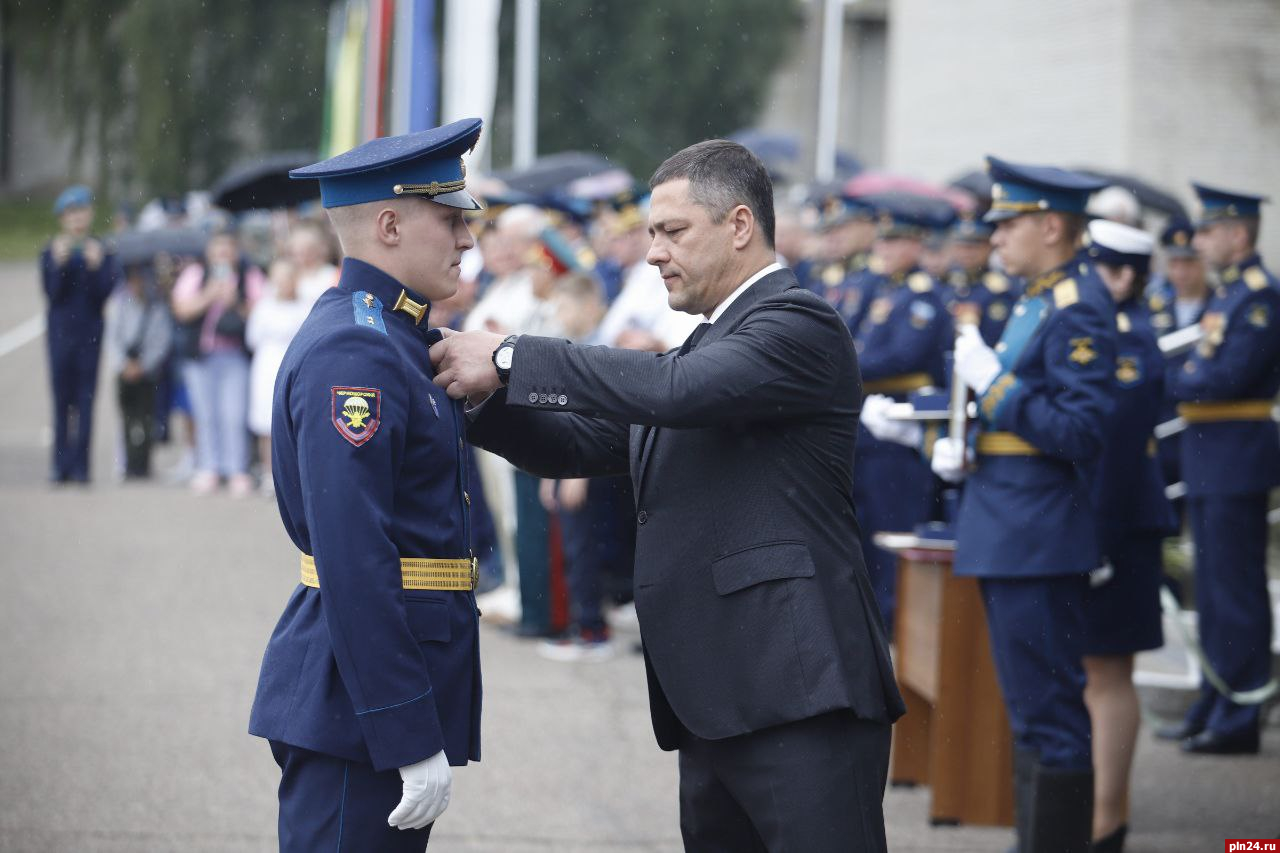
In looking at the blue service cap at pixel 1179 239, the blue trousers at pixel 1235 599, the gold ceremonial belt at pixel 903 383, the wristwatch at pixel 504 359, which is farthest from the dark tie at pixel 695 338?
the blue service cap at pixel 1179 239

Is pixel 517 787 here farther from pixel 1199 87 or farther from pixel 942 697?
pixel 1199 87

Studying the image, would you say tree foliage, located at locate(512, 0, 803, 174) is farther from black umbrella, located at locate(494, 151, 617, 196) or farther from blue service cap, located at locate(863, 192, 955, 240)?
blue service cap, located at locate(863, 192, 955, 240)

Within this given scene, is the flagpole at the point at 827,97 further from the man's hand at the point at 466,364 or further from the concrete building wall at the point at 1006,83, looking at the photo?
the man's hand at the point at 466,364

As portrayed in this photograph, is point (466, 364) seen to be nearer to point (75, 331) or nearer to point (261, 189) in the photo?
point (75, 331)

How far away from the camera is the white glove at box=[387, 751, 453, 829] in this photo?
2.79m

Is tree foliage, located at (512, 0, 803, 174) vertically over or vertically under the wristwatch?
over

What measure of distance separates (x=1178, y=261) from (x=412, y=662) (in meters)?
6.30

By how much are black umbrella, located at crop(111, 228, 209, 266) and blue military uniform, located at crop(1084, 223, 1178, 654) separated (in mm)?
10171

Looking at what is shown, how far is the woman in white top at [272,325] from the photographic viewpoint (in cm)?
1108

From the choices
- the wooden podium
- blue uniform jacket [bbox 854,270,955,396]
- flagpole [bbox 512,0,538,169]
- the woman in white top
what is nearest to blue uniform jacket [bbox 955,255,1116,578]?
the wooden podium

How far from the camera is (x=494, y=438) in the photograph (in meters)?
3.40

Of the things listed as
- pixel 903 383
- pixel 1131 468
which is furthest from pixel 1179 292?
pixel 1131 468

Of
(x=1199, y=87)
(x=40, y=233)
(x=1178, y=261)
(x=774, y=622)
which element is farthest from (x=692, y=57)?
(x=774, y=622)

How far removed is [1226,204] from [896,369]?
1.93 m
